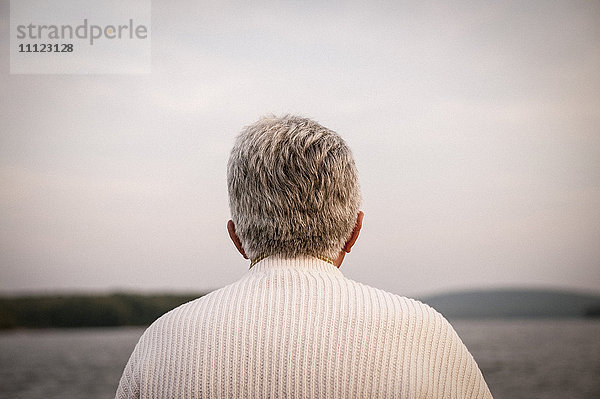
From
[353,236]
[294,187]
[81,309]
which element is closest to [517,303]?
[81,309]

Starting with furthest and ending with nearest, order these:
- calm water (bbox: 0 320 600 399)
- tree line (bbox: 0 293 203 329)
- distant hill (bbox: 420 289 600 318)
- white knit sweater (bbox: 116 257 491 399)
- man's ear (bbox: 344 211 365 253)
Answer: distant hill (bbox: 420 289 600 318) → tree line (bbox: 0 293 203 329) → calm water (bbox: 0 320 600 399) → man's ear (bbox: 344 211 365 253) → white knit sweater (bbox: 116 257 491 399)

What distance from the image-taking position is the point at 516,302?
29578 millimetres

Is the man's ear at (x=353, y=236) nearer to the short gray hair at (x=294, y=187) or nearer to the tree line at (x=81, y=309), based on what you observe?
the short gray hair at (x=294, y=187)

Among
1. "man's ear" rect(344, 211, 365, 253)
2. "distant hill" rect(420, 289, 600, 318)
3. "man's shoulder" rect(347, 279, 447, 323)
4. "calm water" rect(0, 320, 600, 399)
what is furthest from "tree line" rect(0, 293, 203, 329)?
"man's shoulder" rect(347, 279, 447, 323)

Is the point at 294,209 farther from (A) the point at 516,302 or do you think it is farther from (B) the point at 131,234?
(A) the point at 516,302

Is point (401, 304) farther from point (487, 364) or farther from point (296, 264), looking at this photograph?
point (487, 364)

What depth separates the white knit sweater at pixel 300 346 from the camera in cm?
105

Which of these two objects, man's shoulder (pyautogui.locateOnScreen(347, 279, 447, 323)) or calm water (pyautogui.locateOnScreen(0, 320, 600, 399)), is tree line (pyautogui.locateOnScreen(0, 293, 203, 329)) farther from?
man's shoulder (pyautogui.locateOnScreen(347, 279, 447, 323))

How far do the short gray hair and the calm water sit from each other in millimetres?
17785

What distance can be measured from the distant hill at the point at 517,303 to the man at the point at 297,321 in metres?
18.3

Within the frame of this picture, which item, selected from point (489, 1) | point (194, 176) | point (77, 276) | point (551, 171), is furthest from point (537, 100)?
point (77, 276)

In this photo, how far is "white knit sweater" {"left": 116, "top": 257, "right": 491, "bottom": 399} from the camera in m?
1.05

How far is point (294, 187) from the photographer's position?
1123mm

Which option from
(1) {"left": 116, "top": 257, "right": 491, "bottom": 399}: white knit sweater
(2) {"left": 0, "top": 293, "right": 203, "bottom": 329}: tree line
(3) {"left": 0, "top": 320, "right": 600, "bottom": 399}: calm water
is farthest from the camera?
(2) {"left": 0, "top": 293, "right": 203, "bottom": 329}: tree line
